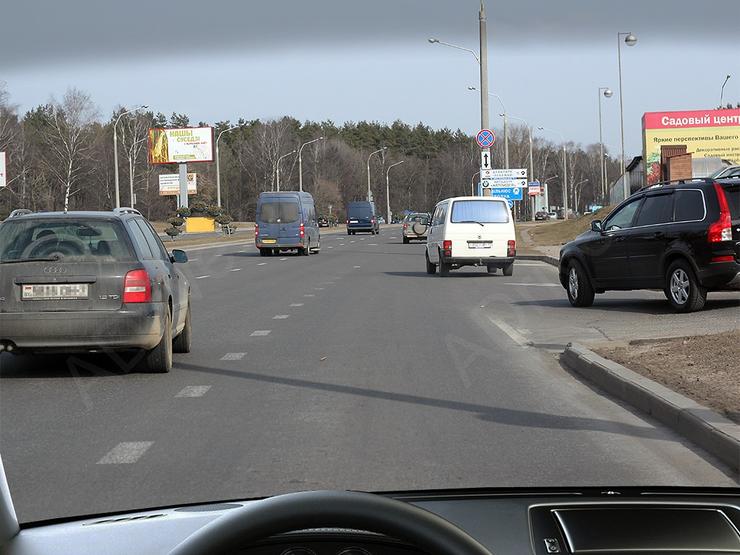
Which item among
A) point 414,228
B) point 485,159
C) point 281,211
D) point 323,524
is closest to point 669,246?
point 323,524

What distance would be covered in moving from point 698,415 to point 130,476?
12.4 feet

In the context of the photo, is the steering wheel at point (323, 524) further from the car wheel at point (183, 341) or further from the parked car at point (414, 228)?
the parked car at point (414, 228)

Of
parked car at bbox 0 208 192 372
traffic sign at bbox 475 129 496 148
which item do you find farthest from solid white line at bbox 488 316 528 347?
traffic sign at bbox 475 129 496 148

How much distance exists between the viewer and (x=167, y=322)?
11.3 meters

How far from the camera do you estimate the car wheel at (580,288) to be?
61.7ft

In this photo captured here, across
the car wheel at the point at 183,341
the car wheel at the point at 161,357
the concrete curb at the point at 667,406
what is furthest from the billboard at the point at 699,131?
the car wheel at the point at 161,357

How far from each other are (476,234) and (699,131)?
43185 millimetres

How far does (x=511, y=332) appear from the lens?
15289mm

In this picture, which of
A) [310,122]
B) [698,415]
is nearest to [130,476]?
[698,415]

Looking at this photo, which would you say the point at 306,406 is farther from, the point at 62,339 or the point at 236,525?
the point at 236,525

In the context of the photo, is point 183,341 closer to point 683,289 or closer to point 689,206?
point 683,289

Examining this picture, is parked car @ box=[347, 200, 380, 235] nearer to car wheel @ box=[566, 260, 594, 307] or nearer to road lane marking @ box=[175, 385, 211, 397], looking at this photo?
car wheel @ box=[566, 260, 594, 307]

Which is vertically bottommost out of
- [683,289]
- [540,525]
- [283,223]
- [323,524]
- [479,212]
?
[683,289]

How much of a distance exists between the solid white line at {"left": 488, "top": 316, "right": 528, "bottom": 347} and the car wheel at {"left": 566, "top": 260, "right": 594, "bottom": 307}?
6.89 feet
